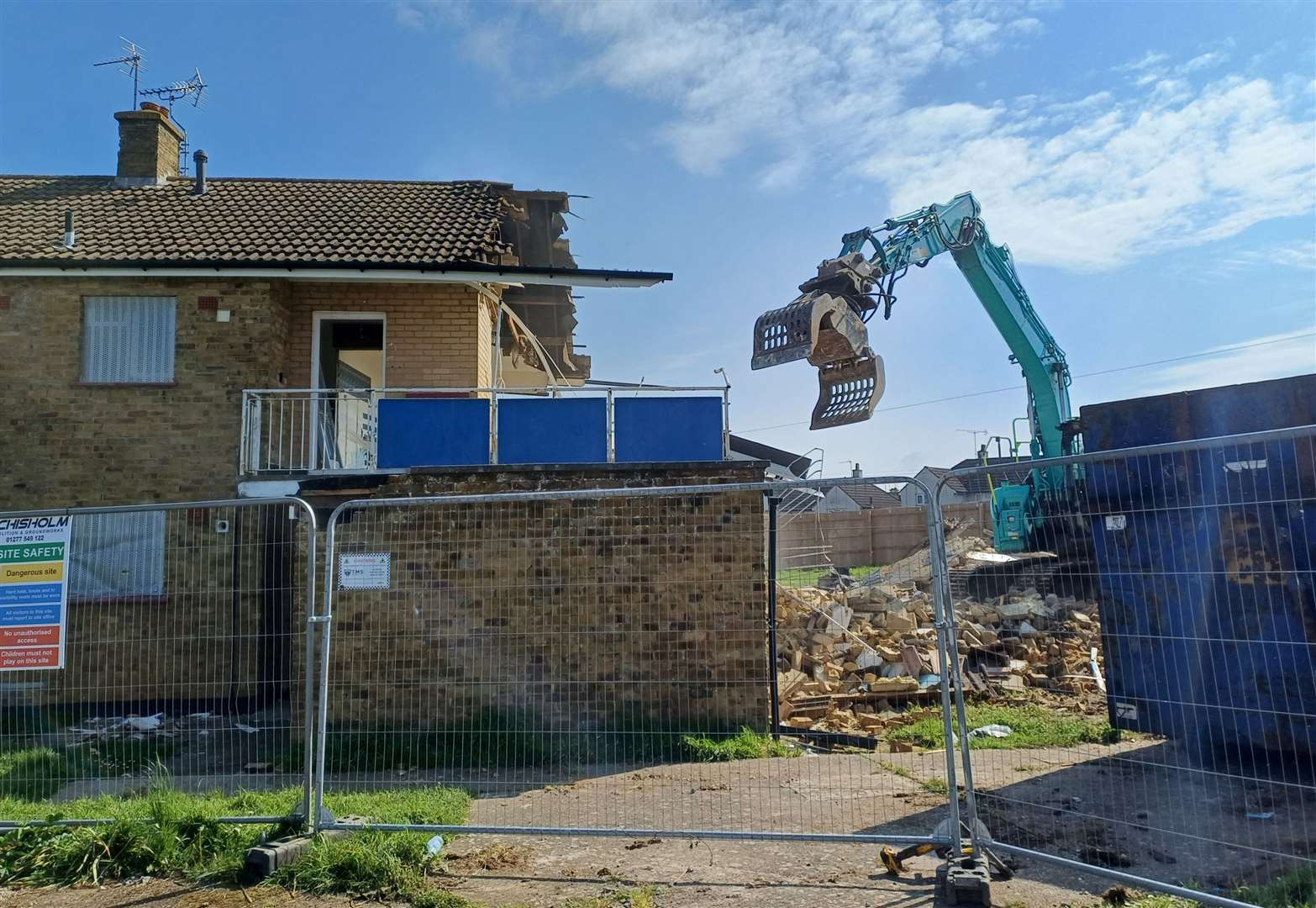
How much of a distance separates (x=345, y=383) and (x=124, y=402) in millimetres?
3259

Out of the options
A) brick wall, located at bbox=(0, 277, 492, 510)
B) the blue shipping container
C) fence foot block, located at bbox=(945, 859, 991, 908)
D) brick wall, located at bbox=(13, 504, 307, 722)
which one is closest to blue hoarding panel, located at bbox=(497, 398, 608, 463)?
brick wall, located at bbox=(13, 504, 307, 722)

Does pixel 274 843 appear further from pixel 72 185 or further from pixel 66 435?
pixel 72 185

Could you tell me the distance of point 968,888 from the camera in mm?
4074

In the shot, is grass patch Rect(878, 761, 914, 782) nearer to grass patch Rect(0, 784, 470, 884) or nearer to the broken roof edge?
grass patch Rect(0, 784, 470, 884)

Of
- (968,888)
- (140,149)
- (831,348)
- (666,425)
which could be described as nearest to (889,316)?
(831,348)

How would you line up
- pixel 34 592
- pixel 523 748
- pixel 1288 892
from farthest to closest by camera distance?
1. pixel 523 748
2. pixel 34 592
3. pixel 1288 892

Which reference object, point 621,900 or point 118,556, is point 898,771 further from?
point 118,556

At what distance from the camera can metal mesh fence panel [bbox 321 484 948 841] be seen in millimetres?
7312

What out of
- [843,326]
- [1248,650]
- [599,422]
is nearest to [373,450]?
[599,422]

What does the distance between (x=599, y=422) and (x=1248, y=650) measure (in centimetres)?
683

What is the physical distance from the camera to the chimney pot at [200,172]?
1437 cm

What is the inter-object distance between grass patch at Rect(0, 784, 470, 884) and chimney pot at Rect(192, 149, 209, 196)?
37.5 ft

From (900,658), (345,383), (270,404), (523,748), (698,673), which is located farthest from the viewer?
(345,383)

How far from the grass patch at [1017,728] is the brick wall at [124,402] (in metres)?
8.81
